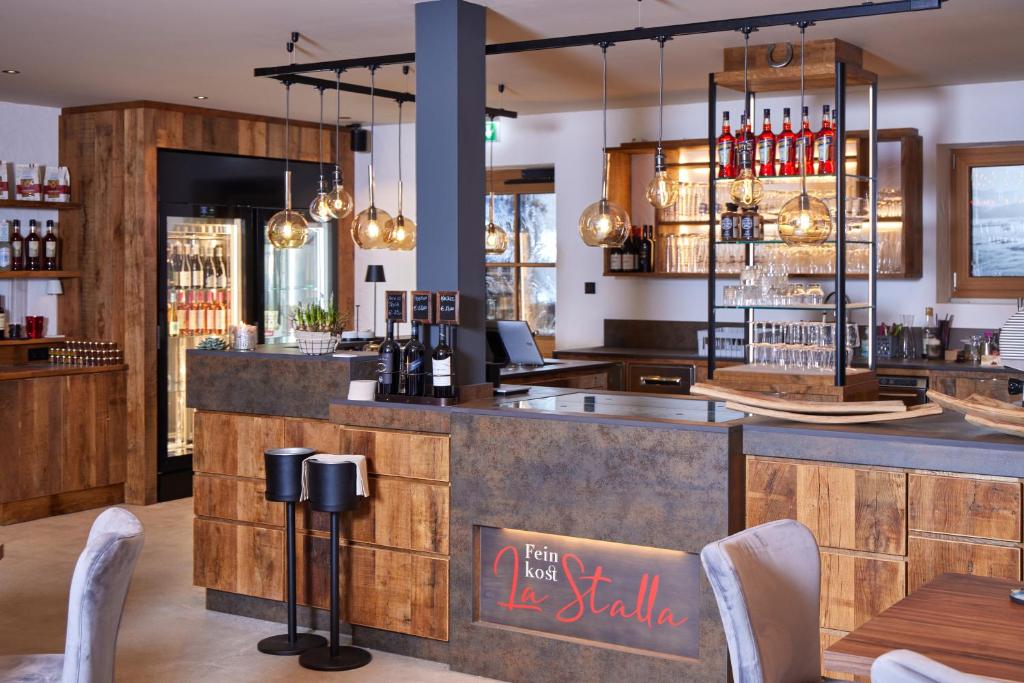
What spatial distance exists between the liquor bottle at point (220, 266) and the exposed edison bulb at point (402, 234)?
2384 mm

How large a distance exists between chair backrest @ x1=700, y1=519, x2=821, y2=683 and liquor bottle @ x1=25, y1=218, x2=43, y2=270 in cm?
671

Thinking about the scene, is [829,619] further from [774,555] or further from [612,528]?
[774,555]

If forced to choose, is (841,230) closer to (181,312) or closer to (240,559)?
(240,559)

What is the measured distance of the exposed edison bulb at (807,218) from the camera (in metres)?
5.24

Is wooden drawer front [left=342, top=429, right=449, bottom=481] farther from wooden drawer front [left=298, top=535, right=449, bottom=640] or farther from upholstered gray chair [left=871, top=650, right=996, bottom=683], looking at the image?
upholstered gray chair [left=871, top=650, right=996, bottom=683]

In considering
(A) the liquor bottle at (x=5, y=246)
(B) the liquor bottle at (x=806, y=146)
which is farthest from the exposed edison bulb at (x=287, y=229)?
(A) the liquor bottle at (x=5, y=246)

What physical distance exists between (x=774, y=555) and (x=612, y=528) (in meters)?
1.57

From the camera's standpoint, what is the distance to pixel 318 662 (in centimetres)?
477

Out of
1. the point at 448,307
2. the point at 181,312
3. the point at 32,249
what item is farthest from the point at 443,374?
the point at 32,249

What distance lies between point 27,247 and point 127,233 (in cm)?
73

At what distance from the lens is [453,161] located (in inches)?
198

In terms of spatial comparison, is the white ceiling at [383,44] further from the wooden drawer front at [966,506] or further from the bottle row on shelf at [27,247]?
the wooden drawer front at [966,506]

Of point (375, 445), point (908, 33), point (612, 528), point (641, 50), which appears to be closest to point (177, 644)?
point (375, 445)

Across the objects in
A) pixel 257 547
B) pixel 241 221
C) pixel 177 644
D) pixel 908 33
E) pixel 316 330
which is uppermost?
pixel 908 33
